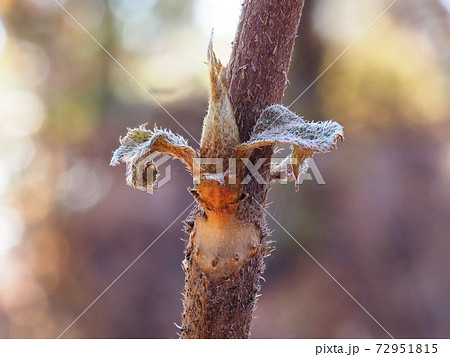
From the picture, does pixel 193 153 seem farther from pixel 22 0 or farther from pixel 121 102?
pixel 22 0

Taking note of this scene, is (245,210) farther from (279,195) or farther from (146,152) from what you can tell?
(279,195)

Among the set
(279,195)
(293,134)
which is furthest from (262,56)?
(279,195)

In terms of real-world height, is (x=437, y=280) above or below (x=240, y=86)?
below

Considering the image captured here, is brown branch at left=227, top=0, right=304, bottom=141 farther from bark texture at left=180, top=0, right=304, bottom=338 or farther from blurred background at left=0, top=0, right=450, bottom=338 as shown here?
blurred background at left=0, top=0, right=450, bottom=338

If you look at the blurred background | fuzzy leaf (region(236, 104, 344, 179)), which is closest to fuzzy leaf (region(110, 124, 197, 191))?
fuzzy leaf (region(236, 104, 344, 179))

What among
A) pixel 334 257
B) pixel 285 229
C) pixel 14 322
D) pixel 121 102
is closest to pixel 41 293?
pixel 14 322

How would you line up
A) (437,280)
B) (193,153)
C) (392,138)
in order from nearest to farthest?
1. (193,153)
2. (437,280)
3. (392,138)
